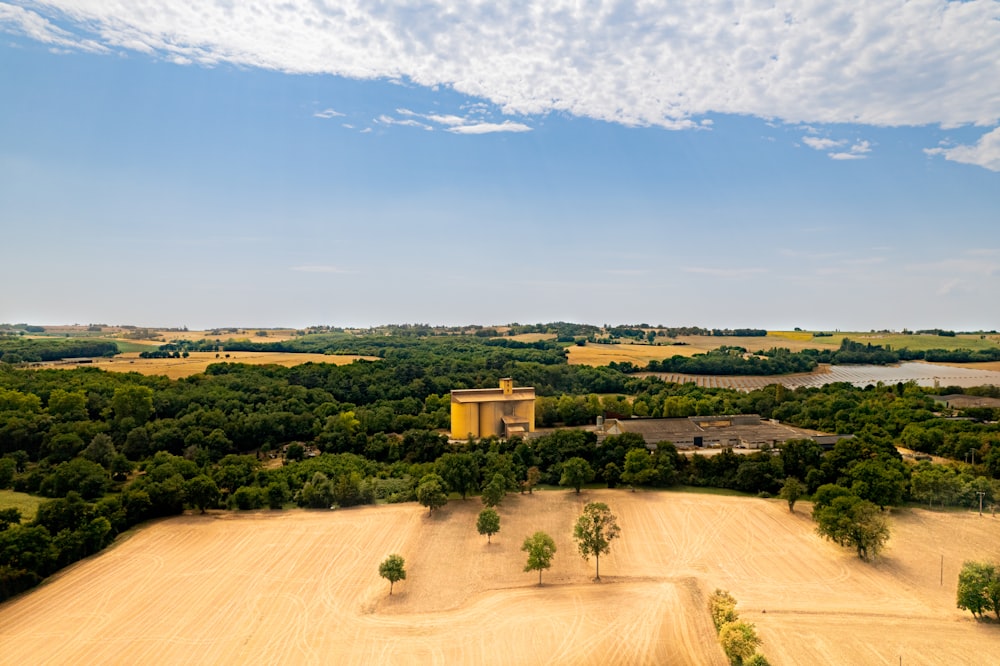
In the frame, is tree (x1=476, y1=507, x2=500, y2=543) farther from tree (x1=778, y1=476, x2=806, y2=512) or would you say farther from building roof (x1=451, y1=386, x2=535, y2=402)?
building roof (x1=451, y1=386, x2=535, y2=402)

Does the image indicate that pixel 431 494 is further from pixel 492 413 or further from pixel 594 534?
pixel 492 413

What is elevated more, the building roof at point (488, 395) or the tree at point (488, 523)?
the building roof at point (488, 395)

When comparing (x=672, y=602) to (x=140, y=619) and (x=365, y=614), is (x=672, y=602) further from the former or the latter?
(x=140, y=619)

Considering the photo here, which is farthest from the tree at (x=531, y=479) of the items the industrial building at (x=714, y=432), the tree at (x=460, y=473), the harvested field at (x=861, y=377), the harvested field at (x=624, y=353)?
the harvested field at (x=624, y=353)

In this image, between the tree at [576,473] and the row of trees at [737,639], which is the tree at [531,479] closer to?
the tree at [576,473]

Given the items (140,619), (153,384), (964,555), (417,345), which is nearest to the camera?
(140,619)

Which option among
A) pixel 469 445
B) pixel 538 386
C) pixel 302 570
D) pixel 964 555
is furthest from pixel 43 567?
pixel 538 386
